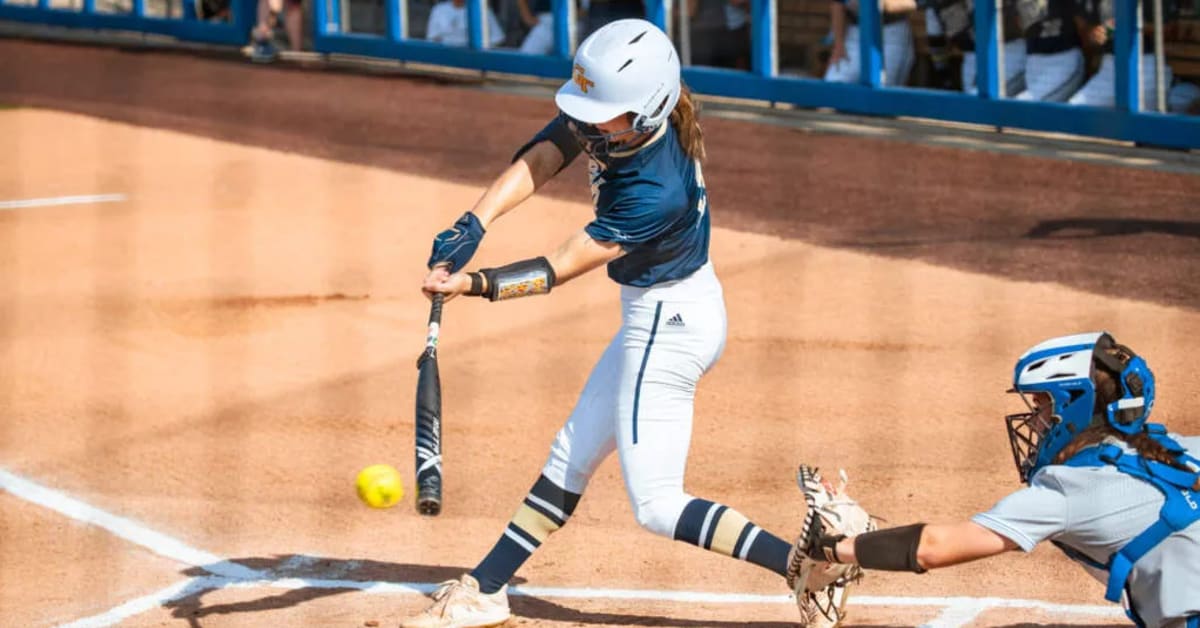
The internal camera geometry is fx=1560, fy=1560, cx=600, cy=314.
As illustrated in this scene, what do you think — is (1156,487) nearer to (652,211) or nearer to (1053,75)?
(652,211)

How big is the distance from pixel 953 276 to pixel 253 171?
6385mm

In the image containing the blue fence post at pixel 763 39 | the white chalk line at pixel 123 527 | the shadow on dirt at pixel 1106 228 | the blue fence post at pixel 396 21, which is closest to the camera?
the white chalk line at pixel 123 527

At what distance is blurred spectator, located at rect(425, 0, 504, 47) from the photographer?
17828 mm

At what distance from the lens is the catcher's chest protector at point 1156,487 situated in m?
3.61

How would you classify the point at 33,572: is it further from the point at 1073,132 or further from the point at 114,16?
the point at 114,16

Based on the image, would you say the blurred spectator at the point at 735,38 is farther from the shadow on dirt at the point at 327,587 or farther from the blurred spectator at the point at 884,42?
the shadow on dirt at the point at 327,587

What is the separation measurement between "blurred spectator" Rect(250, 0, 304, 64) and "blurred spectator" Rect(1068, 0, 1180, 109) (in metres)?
10.7

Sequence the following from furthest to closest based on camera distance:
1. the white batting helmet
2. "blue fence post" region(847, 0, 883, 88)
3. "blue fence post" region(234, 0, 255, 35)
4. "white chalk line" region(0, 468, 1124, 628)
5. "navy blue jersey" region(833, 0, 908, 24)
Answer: "blue fence post" region(234, 0, 255, 35)
"blue fence post" region(847, 0, 883, 88)
"navy blue jersey" region(833, 0, 908, 24)
"white chalk line" region(0, 468, 1124, 628)
the white batting helmet

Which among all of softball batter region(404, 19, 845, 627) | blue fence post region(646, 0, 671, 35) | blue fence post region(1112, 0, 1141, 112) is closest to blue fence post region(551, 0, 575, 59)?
blue fence post region(646, 0, 671, 35)

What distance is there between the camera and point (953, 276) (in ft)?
31.2

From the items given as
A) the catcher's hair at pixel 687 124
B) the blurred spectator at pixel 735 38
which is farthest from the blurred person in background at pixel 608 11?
the catcher's hair at pixel 687 124

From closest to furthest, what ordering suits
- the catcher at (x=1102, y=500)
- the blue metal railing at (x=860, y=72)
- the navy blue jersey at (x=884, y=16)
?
1. the catcher at (x=1102, y=500)
2. the blue metal railing at (x=860, y=72)
3. the navy blue jersey at (x=884, y=16)

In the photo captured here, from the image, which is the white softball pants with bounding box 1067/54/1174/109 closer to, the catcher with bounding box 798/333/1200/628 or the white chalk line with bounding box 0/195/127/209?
the white chalk line with bounding box 0/195/127/209

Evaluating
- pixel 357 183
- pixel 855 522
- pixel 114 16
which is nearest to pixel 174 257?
pixel 357 183
